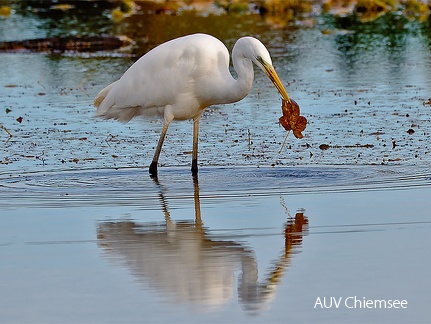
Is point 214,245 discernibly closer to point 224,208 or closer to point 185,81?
point 224,208

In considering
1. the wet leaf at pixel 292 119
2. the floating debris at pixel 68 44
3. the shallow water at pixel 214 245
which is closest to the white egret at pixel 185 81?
the wet leaf at pixel 292 119

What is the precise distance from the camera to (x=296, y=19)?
2700cm

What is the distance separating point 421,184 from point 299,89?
652 cm

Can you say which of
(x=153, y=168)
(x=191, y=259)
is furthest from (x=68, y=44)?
(x=191, y=259)

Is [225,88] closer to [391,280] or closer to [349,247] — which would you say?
[349,247]

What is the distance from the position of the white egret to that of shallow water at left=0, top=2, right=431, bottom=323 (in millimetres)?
523

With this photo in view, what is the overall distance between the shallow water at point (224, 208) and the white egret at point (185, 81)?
1.72 feet

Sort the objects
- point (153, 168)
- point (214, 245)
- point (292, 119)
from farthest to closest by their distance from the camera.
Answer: point (153, 168) → point (292, 119) → point (214, 245)

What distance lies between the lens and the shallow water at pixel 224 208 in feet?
20.1

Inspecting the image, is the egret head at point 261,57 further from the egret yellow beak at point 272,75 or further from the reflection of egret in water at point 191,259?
the reflection of egret in water at point 191,259

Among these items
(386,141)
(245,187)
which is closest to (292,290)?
(245,187)

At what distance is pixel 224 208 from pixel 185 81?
199cm

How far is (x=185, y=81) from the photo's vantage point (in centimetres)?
1024

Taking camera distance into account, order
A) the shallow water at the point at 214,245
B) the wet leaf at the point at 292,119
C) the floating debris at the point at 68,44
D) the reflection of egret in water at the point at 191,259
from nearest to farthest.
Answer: the shallow water at the point at 214,245
the reflection of egret in water at the point at 191,259
the wet leaf at the point at 292,119
the floating debris at the point at 68,44
